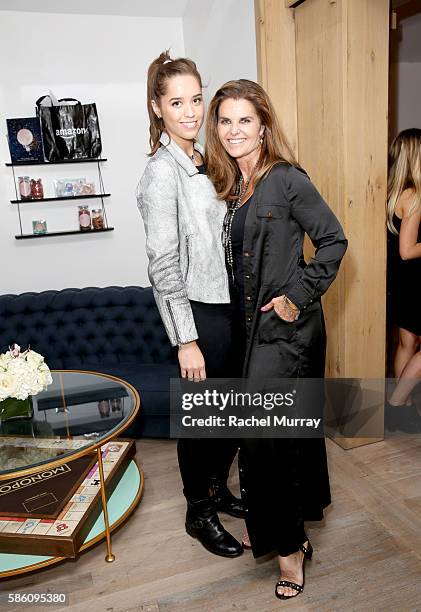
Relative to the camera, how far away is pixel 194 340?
201 cm

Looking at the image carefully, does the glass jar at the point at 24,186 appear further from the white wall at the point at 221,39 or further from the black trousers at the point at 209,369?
the black trousers at the point at 209,369

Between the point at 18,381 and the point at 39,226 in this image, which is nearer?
the point at 18,381

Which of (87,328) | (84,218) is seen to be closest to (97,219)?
(84,218)

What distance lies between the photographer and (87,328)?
3.59m

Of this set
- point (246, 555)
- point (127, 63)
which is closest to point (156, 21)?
point (127, 63)

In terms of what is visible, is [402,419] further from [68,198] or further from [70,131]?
[70,131]

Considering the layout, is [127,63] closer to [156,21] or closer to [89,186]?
[156,21]

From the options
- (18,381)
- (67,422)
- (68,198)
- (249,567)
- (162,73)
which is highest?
(162,73)

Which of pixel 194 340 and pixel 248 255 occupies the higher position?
pixel 248 255

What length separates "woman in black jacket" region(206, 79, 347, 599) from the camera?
1842 mm

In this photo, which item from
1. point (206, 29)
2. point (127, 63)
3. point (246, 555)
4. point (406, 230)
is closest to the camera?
point (246, 555)

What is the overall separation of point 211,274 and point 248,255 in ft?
0.54

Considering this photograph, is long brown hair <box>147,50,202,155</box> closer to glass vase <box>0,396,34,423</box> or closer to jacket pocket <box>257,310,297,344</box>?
jacket pocket <box>257,310,297,344</box>

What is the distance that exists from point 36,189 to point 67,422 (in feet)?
7.47
